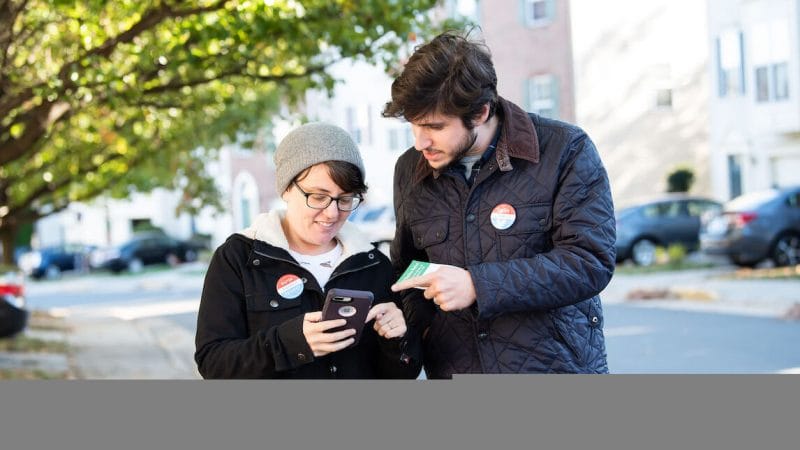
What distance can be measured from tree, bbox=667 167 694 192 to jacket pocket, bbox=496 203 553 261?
82.4ft

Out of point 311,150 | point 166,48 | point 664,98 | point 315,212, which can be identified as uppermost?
point 664,98

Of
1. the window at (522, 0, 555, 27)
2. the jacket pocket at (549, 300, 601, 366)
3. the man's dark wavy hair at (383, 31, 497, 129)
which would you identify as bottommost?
the jacket pocket at (549, 300, 601, 366)

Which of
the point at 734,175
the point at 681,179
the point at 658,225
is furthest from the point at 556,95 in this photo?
the point at 681,179

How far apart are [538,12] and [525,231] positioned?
72.5 ft

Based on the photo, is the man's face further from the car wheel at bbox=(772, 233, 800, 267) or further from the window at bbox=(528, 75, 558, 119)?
the window at bbox=(528, 75, 558, 119)

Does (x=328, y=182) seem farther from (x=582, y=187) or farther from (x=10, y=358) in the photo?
(x=10, y=358)

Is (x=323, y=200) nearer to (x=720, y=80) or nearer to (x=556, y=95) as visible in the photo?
(x=720, y=80)

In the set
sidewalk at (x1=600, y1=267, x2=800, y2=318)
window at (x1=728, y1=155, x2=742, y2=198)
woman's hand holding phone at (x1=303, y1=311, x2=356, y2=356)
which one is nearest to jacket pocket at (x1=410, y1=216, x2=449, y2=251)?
woman's hand holding phone at (x1=303, y1=311, x2=356, y2=356)

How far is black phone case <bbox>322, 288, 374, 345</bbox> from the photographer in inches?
106

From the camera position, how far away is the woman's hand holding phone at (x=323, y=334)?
2727mm

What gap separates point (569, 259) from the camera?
2.87m

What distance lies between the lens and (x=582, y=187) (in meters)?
2.96

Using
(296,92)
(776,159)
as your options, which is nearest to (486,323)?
(296,92)

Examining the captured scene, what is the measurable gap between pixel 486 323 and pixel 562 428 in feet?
2.46
